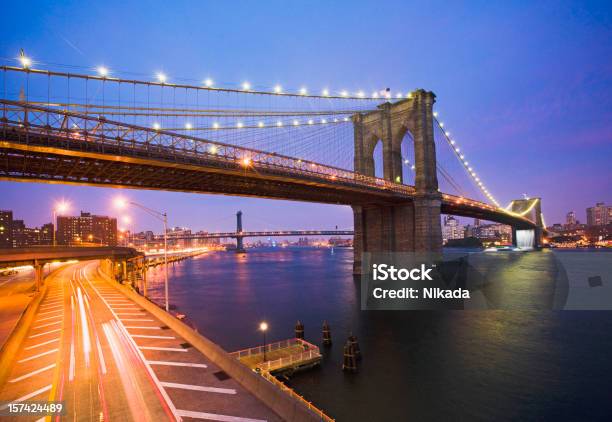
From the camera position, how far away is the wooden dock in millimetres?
19922

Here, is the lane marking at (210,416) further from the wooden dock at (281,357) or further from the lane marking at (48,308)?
the lane marking at (48,308)

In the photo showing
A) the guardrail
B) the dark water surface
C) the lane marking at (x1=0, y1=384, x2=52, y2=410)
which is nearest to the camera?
the lane marking at (x1=0, y1=384, x2=52, y2=410)

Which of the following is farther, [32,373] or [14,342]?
[14,342]

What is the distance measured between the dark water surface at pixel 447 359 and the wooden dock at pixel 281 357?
28.2 inches

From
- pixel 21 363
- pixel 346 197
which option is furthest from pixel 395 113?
pixel 21 363

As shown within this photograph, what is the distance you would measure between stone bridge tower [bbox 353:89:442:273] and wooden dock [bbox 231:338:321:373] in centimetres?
3833

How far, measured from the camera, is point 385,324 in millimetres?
31562

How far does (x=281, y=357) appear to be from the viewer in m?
21.6

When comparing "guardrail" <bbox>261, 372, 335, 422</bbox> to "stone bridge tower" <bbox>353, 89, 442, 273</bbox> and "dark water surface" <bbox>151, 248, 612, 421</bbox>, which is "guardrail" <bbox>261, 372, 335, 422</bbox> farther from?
"stone bridge tower" <bbox>353, 89, 442, 273</bbox>

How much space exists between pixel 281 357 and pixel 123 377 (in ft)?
35.7

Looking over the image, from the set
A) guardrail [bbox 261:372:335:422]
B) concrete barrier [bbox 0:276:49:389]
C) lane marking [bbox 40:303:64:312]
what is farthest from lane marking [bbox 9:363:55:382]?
lane marking [bbox 40:303:64:312]

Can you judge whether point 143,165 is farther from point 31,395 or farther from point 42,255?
point 31,395

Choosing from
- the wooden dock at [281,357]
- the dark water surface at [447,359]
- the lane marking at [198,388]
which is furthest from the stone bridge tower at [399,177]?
the lane marking at [198,388]

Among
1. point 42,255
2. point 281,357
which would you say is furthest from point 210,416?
point 42,255
